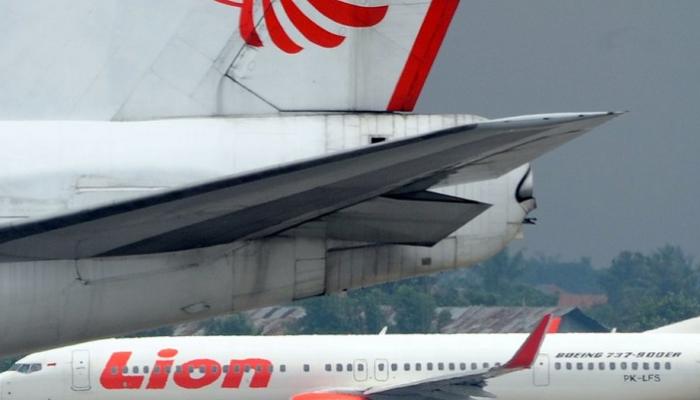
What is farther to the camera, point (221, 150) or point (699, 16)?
point (699, 16)

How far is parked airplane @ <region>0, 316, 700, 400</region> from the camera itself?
25438 millimetres

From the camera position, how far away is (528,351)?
2448 centimetres

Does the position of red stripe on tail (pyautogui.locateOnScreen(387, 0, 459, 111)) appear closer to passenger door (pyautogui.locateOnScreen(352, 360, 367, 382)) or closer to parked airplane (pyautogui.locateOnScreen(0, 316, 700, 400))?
parked airplane (pyautogui.locateOnScreen(0, 316, 700, 400))

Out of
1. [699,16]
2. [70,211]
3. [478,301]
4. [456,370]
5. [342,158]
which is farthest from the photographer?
[699,16]

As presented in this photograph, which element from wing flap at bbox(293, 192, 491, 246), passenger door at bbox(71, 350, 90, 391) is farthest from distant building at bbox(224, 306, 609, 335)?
wing flap at bbox(293, 192, 491, 246)

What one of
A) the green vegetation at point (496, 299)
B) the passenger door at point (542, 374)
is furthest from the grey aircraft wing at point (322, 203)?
the green vegetation at point (496, 299)

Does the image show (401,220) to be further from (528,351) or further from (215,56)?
(528,351)

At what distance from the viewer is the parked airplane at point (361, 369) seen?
25438 millimetres

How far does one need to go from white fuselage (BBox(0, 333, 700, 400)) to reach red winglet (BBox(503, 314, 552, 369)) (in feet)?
5.87

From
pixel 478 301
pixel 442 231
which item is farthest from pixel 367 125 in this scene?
pixel 478 301

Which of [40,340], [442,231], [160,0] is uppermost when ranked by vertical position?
[160,0]

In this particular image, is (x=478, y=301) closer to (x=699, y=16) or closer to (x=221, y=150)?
(x=221, y=150)

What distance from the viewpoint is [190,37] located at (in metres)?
8.16

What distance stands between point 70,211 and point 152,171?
47 centimetres
